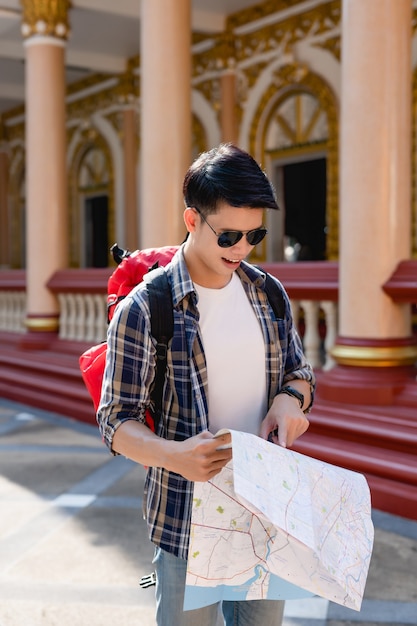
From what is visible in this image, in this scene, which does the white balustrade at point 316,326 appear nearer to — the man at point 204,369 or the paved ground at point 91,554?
the paved ground at point 91,554

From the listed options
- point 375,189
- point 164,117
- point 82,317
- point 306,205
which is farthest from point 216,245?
point 306,205

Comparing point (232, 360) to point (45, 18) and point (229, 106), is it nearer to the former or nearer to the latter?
point (45, 18)

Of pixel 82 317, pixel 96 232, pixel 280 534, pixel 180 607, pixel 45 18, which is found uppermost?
pixel 45 18

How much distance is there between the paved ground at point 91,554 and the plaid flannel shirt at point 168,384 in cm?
141

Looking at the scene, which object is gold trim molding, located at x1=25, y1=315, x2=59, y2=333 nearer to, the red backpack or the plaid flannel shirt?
the red backpack

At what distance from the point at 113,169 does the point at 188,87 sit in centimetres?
607

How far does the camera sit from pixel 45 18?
25.5 feet

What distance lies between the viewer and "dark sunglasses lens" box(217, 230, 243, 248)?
151 centimetres

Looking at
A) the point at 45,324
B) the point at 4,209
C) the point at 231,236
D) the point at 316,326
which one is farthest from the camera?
the point at 4,209

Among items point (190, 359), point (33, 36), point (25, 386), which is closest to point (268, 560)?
point (190, 359)

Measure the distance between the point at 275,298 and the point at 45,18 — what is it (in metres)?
7.04

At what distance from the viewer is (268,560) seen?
1.49 m

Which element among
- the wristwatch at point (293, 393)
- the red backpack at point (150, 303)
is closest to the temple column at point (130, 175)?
the red backpack at point (150, 303)

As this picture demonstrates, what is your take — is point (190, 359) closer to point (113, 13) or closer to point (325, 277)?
point (325, 277)
